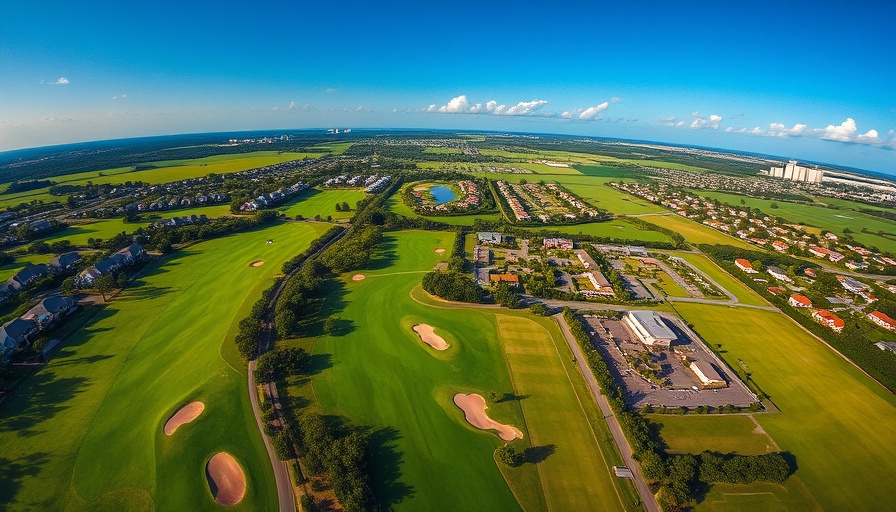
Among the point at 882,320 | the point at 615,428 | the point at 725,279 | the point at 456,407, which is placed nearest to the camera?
the point at 615,428

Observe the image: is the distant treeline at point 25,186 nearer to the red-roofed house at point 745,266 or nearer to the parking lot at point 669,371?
the parking lot at point 669,371

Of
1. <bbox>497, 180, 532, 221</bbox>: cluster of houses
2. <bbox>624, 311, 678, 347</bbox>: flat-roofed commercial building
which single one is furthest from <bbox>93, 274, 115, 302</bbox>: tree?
<bbox>497, 180, 532, 221</bbox>: cluster of houses

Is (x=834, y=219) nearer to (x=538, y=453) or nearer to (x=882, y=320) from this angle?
(x=882, y=320)

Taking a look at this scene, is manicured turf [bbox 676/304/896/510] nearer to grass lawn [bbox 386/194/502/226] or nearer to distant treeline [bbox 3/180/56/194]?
grass lawn [bbox 386/194/502/226]

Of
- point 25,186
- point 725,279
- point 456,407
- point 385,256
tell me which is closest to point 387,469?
point 456,407

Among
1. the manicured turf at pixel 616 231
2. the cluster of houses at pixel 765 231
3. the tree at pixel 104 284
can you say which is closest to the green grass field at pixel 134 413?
the tree at pixel 104 284

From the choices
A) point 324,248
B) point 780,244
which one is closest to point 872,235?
point 780,244

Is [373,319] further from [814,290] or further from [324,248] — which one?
[814,290]
